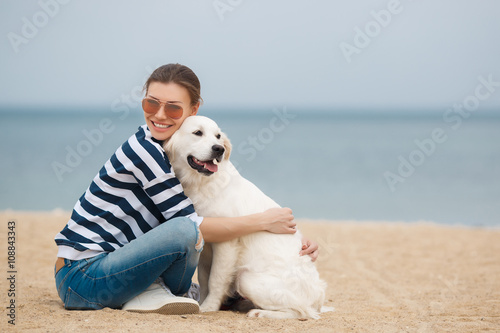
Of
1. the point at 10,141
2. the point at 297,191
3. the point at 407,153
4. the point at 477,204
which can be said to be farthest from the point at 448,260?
the point at 10,141

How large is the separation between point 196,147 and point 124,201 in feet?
2.10

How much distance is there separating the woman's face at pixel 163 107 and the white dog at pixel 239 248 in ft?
0.19

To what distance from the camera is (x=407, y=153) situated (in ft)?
69.4

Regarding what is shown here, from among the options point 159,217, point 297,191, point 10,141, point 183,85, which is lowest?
point 10,141

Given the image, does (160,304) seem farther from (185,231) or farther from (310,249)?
(310,249)

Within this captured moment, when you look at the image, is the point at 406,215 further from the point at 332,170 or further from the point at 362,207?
the point at 332,170

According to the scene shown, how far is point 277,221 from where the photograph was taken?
11.4ft

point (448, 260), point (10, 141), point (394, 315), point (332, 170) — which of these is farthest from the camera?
point (10, 141)

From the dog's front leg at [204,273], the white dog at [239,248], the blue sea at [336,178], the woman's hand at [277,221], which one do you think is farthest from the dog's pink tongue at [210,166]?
the blue sea at [336,178]

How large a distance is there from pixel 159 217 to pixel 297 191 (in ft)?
34.5

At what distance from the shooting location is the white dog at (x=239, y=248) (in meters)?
3.38

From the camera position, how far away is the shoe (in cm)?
321

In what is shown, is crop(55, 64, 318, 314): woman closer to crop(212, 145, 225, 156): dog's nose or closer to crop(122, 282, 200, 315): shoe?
crop(122, 282, 200, 315): shoe

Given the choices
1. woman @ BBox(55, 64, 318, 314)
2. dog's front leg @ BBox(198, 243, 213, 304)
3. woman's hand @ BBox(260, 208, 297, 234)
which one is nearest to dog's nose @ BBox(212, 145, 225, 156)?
woman @ BBox(55, 64, 318, 314)
